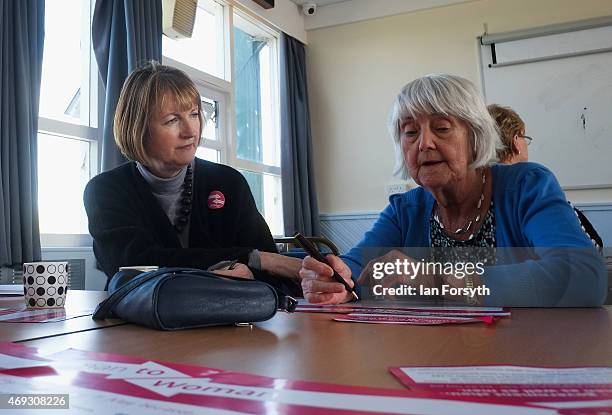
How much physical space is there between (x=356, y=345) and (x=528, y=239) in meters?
0.68

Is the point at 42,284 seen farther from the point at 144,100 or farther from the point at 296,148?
the point at 296,148

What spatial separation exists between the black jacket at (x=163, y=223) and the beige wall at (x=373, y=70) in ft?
10.9

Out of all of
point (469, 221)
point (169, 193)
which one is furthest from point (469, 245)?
point (169, 193)

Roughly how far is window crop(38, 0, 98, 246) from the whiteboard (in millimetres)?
3223

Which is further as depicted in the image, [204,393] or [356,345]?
[356,345]

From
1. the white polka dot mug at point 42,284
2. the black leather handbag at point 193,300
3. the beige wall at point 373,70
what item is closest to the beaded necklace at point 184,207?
the white polka dot mug at point 42,284

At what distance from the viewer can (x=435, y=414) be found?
0.29 metres

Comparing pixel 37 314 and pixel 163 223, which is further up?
pixel 163 223

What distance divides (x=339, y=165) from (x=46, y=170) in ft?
9.27

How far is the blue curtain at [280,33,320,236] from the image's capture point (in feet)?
15.4

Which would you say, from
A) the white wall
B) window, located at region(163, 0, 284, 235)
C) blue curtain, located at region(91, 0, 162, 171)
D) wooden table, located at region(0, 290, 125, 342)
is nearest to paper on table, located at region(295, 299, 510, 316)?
wooden table, located at region(0, 290, 125, 342)

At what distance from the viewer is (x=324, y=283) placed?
102 centimetres

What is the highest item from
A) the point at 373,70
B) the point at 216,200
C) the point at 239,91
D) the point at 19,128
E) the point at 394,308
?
the point at 373,70

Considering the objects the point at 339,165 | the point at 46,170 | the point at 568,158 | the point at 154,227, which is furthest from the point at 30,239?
the point at 568,158
